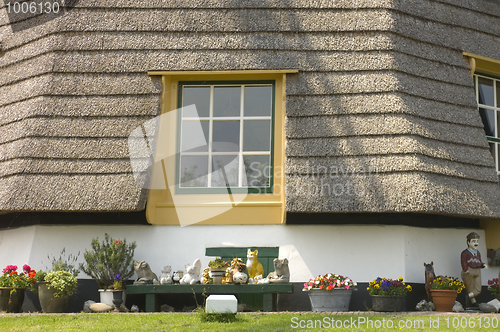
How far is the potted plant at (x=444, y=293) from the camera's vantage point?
5.93 metres

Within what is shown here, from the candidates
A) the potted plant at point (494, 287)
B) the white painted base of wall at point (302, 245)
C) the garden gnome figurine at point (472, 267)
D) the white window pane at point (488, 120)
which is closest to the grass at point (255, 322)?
the white painted base of wall at point (302, 245)

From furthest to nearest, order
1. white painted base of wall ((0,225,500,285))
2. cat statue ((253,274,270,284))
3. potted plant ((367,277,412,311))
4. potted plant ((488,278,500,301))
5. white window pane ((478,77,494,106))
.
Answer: white window pane ((478,77,494,106)), potted plant ((488,278,500,301)), white painted base of wall ((0,225,500,285)), cat statue ((253,274,270,284)), potted plant ((367,277,412,311))

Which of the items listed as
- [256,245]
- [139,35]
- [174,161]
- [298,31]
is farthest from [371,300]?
[139,35]

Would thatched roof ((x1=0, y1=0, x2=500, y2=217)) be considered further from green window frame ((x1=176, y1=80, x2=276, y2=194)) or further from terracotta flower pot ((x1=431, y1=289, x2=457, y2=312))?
terracotta flower pot ((x1=431, y1=289, x2=457, y2=312))

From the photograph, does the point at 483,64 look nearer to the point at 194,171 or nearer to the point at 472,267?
the point at 472,267

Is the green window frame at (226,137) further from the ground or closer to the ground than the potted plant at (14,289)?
further from the ground

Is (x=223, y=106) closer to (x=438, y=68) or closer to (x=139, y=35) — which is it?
(x=139, y=35)

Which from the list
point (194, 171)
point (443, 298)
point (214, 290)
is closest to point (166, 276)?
point (214, 290)

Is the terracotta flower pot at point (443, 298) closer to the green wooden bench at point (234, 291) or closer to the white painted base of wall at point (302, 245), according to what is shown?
the white painted base of wall at point (302, 245)

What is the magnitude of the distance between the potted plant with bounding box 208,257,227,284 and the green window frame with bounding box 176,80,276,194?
40.7 inches

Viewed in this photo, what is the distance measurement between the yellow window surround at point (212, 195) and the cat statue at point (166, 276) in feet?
2.09

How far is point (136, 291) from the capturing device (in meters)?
5.98

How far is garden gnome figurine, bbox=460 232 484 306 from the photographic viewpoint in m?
6.40

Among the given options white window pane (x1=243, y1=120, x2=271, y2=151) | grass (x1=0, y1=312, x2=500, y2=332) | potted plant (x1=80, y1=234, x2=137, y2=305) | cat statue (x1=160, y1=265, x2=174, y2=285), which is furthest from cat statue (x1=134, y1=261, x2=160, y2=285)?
white window pane (x1=243, y1=120, x2=271, y2=151)
